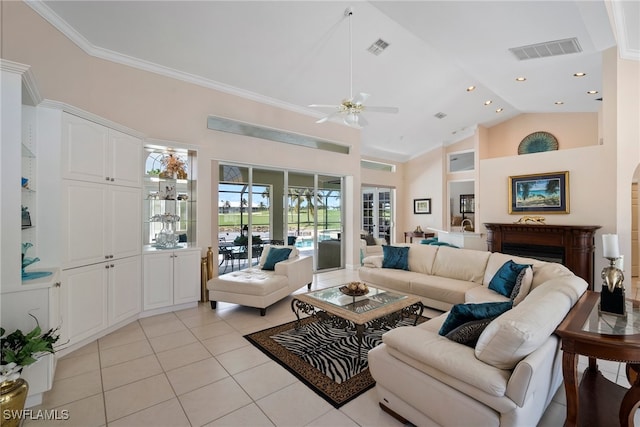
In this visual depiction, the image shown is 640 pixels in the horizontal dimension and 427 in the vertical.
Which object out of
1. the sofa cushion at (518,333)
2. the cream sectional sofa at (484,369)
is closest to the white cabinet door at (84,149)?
the cream sectional sofa at (484,369)

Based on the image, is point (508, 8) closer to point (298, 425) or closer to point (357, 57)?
point (357, 57)

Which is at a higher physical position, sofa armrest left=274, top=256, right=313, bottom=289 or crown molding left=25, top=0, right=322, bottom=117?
crown molding left=25, top=0, right=322, bottom=117

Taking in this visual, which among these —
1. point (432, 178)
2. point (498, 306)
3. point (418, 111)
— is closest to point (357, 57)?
point (418, 111)

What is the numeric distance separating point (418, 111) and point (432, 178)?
3.26m

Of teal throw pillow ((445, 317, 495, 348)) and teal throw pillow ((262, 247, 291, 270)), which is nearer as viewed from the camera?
teal throw pillow ((445, 317, 495, 348))

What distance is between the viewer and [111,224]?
3.32 metres

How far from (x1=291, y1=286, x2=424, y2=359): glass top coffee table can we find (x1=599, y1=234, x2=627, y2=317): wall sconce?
5.12ft

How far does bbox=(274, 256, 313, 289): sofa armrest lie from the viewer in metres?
4.38

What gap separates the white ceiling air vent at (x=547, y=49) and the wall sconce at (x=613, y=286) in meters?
3.66

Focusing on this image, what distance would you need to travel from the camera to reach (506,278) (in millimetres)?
3365

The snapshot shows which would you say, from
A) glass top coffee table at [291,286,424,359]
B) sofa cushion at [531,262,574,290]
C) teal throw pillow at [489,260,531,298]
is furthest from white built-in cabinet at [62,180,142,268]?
sofa cushion at [531,262,574,290]

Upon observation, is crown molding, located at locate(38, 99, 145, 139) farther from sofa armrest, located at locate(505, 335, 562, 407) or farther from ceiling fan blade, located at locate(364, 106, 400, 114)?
sofa armrest, located at locate(505, 335, 562, 407)

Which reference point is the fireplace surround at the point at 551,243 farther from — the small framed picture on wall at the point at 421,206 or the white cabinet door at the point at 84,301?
the white cabinet door at the point at 84,301

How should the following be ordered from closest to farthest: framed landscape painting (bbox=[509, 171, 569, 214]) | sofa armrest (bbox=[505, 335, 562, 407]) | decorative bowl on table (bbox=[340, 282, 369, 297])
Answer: sofa armrest (bbox=[505, 335, 562, 407]), decorative bowl on table (bbox=[340, 282, 369, 297]), framed landscape painting (bbox=[509, 171, 569, 214])
